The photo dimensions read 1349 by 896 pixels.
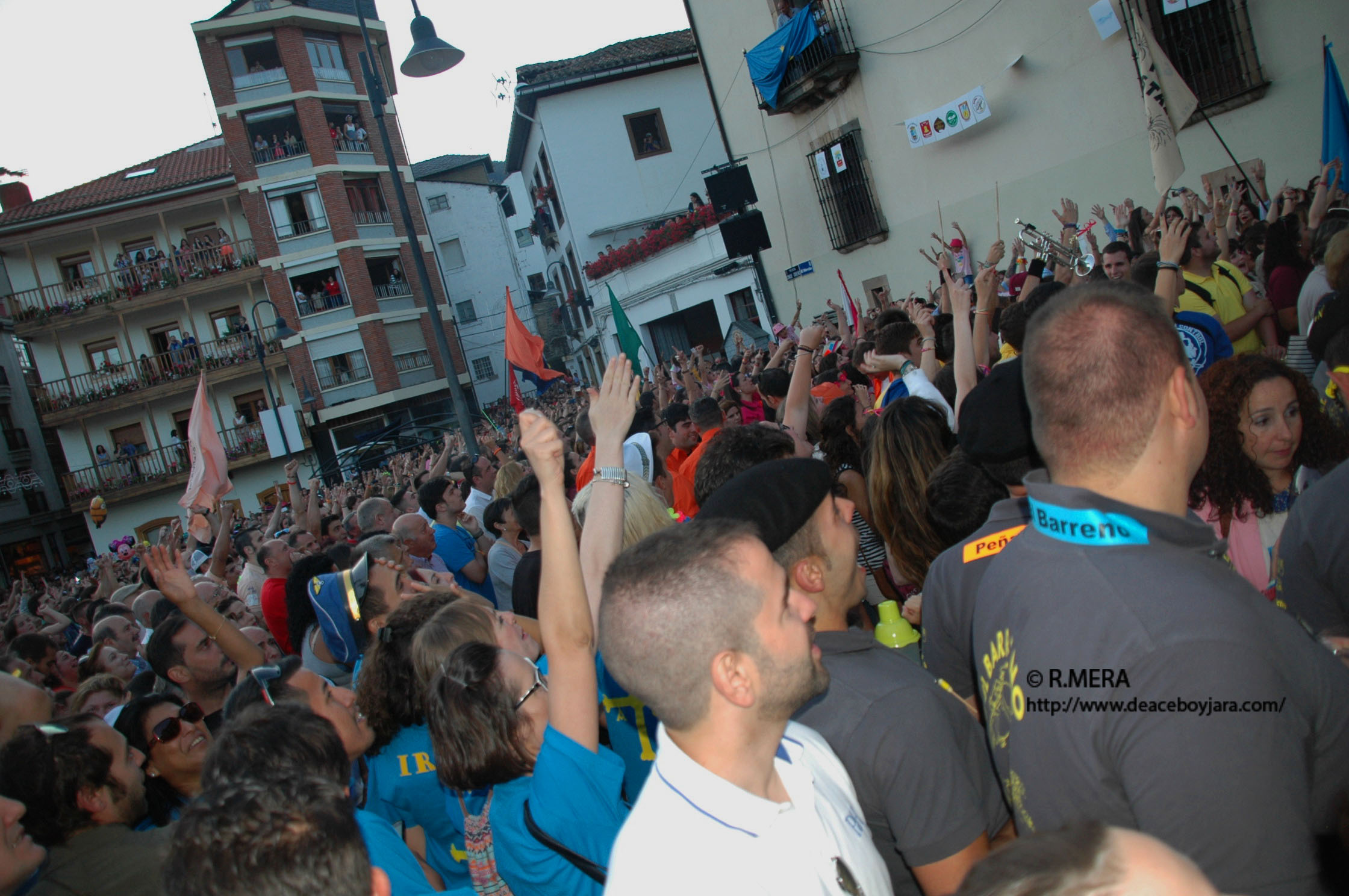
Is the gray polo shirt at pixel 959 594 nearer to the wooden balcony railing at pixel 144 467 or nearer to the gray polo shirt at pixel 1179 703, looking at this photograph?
the gray polo shirt at pixel 1179 703

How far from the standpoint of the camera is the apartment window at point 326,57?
3281 cm

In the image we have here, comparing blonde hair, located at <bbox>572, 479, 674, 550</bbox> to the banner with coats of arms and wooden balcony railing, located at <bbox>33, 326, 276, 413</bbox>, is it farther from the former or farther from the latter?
wooden balcony railing, located at <bbox>33, 326, 276, 413</bbox>

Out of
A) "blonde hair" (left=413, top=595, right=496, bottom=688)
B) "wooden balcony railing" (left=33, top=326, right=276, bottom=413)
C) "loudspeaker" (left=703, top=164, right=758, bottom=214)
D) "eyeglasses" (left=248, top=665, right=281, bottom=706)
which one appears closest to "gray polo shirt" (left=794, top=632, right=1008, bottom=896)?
"blonde hair" (left=413, top=595, right=496, bottom=688)

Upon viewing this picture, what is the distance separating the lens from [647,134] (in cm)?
3005

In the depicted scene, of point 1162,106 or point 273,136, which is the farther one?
point 273,136

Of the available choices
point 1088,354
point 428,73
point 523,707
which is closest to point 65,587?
point 428,73

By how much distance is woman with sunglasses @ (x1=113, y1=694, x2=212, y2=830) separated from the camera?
3.29 metres

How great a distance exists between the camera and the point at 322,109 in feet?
107

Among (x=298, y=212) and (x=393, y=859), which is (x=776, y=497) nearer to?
(x=393, y=859)

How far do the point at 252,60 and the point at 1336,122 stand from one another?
115ft

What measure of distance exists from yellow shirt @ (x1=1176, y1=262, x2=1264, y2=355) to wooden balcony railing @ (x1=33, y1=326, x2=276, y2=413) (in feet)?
102

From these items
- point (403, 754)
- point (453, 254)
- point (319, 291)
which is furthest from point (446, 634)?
point (453, 254)

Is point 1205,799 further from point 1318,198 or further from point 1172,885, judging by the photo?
point 1318,198

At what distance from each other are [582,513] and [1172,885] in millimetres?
3156
